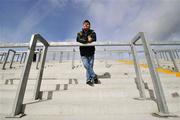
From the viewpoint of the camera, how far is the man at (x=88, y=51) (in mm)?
3576

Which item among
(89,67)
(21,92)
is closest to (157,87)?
(89,67)

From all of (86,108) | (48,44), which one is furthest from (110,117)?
(48,44)

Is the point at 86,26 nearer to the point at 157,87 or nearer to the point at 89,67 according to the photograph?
the point at 89,67

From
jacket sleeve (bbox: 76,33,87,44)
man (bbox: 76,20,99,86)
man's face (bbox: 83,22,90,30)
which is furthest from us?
man's face (bbox: 83,22,90,30)

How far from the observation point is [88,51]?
3861 mm

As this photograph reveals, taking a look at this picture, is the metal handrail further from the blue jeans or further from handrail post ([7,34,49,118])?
handrail post ([7,34,49,118])

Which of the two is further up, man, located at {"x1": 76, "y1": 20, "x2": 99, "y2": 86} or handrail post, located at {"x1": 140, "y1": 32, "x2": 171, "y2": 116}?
man, located at {"x1": 76, "y1": 20, "x2": 99, "y2": 86}

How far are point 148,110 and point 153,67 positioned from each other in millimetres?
627

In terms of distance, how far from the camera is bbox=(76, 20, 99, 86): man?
3576mm

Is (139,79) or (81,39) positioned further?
(81,39)

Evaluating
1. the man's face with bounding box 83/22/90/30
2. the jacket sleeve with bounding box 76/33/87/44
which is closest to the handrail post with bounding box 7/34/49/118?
the jacket sleeve with bounding box 76/33/87/44

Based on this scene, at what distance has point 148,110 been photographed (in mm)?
2441

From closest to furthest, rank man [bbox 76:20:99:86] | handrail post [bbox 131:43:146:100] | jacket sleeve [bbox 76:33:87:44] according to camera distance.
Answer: handrail post [bbox 131:43:146:100] → jacket sleeve [bbox 76:33:87:44] → man [bbox 76:20:99:86]

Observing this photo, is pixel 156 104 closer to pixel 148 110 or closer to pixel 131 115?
pixel 148 110
